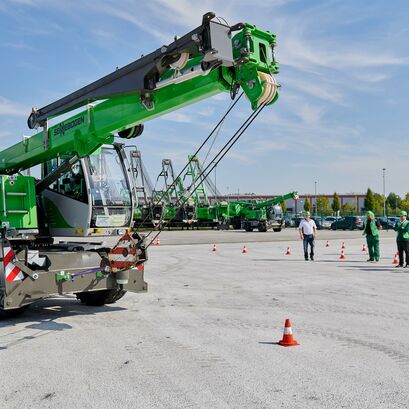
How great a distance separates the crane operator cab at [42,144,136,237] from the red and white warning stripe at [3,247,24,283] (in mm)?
1443

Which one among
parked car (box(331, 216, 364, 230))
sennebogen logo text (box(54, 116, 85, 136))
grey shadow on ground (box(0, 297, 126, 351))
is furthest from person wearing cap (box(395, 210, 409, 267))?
parked car (box(331, 216, 364, 230))

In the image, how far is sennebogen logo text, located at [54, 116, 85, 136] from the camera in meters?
8.31

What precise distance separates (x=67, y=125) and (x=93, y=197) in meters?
1.35

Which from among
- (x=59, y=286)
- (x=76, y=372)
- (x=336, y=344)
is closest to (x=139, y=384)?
(x=76, y=372)

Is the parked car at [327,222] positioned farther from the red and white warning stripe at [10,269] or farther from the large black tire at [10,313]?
the red and white warning stripe at [10,269]

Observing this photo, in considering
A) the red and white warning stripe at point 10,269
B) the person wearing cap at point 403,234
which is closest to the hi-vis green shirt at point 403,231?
the person wearing cap at point 403,234

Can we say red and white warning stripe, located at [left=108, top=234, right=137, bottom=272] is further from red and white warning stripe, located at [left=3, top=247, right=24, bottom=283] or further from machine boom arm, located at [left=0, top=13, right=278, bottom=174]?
machine boom arm, located at [left=0, top=13, right=278, bottom=174]

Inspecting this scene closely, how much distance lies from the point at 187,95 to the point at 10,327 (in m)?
4.33

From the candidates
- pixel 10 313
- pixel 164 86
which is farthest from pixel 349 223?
pixel 164 86

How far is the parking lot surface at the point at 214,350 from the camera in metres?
4.55

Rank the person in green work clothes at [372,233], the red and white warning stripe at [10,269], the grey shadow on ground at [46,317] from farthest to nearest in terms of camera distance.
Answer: the person in green work clothes at [372,233] < the red and white warning stripe at [10,269] < the grey shadow on ground at [46,317]

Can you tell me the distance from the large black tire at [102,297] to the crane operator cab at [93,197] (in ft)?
3.78

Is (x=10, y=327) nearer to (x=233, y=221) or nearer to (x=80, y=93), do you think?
(x=80, y=93)

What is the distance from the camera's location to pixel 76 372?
5254 millimetres
